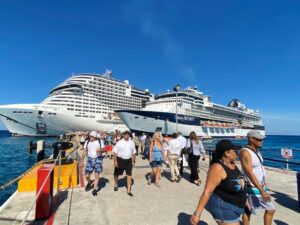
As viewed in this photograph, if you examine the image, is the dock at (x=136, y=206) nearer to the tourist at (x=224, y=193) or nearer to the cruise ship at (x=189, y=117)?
the tourist at (x=224, y=193)

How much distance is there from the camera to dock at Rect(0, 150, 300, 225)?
3.74 metres

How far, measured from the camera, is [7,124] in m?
49.8

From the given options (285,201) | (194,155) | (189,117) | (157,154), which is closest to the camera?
(285,201)

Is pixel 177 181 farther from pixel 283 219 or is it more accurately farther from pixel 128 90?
pixel 128 90

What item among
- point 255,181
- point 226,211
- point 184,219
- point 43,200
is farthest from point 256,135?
point 43,200

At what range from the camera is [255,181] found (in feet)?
8.90

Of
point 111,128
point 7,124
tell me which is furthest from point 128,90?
point 7,124

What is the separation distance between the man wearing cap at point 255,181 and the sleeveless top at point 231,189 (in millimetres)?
640

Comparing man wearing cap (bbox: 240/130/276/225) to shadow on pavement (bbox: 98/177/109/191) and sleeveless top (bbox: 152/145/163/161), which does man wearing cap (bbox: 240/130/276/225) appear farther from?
shadow on pavement (bbox: 98/177/109/191)

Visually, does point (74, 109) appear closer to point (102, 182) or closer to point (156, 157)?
point (102, 182)

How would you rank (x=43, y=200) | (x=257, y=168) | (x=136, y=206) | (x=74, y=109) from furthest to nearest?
(x=74, y=109)
(x=136, y=206)
(x=43, y=200)
(x=257, y=168)

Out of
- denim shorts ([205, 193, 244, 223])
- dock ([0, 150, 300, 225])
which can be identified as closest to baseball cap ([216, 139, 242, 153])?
denim shorts ([205, 193, 244, 223])

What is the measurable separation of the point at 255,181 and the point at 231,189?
769 millimetres

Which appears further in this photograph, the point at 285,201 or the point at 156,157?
the point at 156,157
